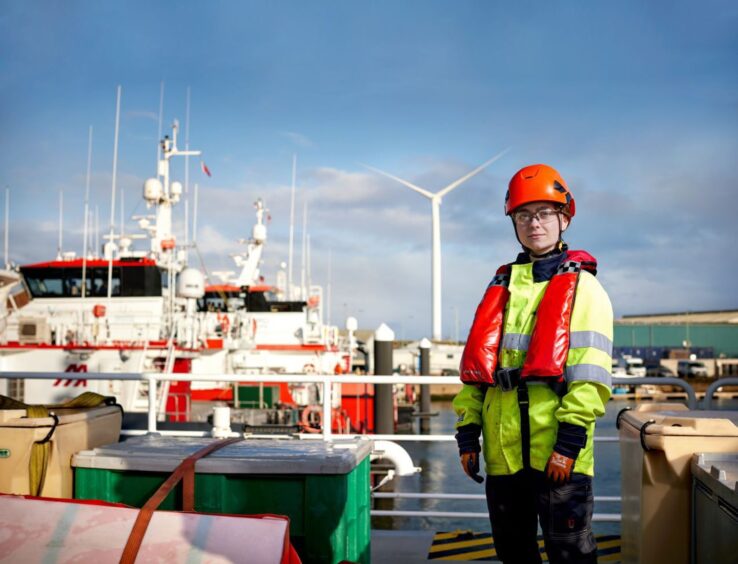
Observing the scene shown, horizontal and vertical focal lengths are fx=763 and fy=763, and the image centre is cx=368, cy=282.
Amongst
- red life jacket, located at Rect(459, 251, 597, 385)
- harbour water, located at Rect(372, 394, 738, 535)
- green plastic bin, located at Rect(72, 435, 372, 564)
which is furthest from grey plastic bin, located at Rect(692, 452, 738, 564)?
harbour water, located at Rect(372, 394, 738, 535)

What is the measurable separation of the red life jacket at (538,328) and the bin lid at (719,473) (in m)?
0.50

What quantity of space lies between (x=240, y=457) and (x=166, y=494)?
41cm

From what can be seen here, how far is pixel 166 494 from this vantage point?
2.54 m

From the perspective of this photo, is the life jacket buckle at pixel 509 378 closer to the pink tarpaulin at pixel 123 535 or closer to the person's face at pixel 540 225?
the person's face at pixel 540 225

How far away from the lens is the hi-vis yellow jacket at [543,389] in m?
2.34

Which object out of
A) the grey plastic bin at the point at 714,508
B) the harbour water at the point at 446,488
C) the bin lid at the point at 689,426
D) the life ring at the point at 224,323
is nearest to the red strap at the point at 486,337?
the bin lid at the point at 689,426

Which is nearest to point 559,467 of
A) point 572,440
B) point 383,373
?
point 572,440

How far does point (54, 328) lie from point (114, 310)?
4.84 ft

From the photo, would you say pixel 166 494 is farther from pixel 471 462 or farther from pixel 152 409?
pixel 152 409

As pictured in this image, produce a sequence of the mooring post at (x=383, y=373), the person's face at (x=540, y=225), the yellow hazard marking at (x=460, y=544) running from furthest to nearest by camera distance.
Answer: the mooring post at (x=383, y=373) < the yellow hazard marking at (x=460, y=544) < the person's face at (x=540, y=225)

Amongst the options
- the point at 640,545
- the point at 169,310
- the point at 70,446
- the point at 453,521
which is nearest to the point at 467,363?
the point at 640,545

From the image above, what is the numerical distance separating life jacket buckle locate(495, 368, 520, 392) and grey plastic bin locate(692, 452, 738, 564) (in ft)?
2.01

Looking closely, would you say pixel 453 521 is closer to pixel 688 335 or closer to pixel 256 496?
pixel 256 496

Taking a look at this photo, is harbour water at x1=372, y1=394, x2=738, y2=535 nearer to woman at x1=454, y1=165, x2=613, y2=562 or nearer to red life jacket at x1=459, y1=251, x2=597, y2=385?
woman at x1=454, y1=165, x2=613, y2=562
